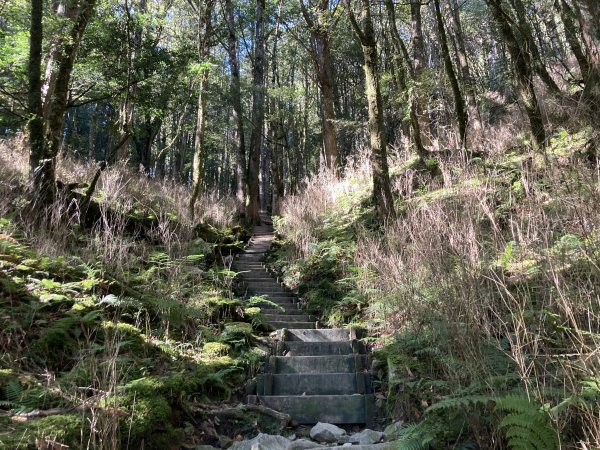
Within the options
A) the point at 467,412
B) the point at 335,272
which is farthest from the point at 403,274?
the point at 335,272

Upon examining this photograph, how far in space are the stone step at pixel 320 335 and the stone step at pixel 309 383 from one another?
3.43ft

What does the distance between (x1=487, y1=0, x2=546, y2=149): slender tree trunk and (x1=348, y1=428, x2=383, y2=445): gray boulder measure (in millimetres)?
5068

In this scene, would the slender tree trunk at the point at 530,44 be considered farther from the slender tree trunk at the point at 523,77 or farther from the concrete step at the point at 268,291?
the concrete step at the point at 268,291

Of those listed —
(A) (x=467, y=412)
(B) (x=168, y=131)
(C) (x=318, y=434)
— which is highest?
(B) (x=168, y=131)

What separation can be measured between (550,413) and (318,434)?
2.07 metres

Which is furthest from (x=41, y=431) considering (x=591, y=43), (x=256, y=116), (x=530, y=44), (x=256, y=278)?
(x=256, y=116)

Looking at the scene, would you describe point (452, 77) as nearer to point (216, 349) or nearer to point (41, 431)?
point (216, 349)

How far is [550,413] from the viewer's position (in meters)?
2.07

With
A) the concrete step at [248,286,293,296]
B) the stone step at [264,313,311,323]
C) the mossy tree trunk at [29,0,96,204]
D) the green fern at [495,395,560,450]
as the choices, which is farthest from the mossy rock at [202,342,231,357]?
the green fern at [495,395,560,450]

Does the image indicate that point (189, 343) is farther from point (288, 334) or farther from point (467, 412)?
point (467, 412)

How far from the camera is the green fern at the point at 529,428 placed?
202 centimetres

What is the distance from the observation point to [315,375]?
4531 millimetres

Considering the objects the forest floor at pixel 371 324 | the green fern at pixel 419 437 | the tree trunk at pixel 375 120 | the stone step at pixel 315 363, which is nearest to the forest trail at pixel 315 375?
the stone step at pixel 315 363

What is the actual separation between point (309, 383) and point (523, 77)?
18.2 ft
